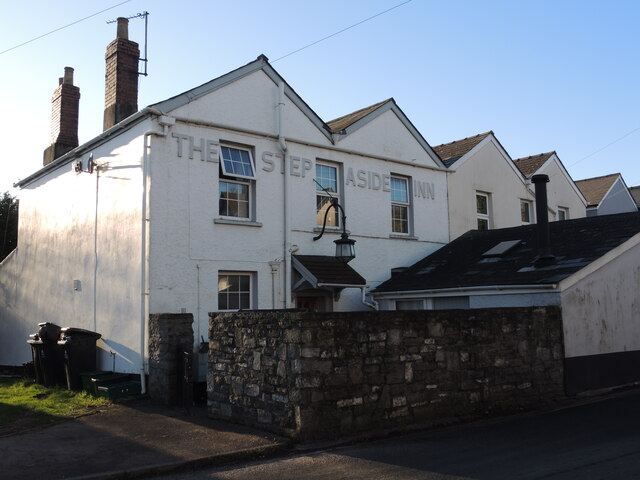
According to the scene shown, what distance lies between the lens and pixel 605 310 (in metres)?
13.0

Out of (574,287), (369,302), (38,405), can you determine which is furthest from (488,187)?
(38,405)

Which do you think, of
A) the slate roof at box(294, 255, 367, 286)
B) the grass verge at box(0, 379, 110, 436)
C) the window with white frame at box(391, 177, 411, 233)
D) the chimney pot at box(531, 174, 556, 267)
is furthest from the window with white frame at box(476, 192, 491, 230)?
the grass verge at box(0, 379, 110, 436)

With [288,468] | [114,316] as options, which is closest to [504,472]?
[288,468]

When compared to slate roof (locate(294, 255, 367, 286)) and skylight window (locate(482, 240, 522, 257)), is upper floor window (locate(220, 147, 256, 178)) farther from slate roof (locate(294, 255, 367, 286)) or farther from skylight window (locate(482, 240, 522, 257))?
skylight window (locate(482, 240, 522, 257))

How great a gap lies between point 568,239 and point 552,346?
14.5ft

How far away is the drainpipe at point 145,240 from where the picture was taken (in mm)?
12117

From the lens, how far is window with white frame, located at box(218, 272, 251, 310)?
535 inches

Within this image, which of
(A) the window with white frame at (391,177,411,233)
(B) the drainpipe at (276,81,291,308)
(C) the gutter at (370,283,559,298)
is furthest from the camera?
(A) the window with white frame at (391,177,411,233)

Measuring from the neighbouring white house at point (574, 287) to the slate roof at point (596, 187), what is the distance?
12.5m

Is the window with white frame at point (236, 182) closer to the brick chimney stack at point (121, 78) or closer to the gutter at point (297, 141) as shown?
the gutter at point (297, 141)

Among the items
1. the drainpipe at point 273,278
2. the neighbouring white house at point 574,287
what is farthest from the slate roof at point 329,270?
the neighbouring white house at point 574,287

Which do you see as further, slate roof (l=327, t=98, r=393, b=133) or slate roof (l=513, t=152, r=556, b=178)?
slate roof (l=513, t=152, r=556, b=178)

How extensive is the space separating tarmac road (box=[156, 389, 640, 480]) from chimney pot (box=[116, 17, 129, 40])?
1135 centimetres

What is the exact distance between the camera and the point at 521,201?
2181 centimetres
